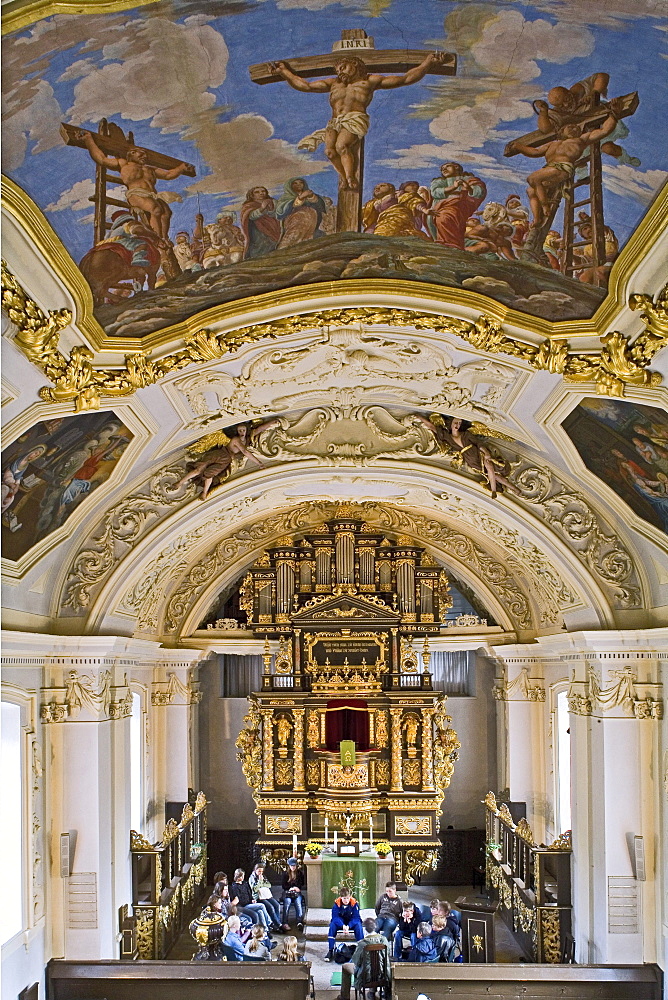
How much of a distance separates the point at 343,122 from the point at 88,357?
146 inches

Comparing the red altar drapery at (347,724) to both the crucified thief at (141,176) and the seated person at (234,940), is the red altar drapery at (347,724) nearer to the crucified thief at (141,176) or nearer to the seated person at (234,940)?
the seated person at (234,940)

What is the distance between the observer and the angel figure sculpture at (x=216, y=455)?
45.8 ft

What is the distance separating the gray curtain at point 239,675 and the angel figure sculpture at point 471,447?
40.0ft

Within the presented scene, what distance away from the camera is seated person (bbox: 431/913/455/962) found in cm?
1571

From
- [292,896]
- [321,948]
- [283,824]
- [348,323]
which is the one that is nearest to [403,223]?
[348,323]

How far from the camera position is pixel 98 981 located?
47.4 ft

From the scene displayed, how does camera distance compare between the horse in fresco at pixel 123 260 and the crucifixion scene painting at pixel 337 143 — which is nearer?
the crucifixion scene painting at pixel 337 143

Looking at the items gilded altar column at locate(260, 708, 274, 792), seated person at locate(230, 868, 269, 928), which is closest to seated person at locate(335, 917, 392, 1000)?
seated person at locate(230, 868, 269, 928)

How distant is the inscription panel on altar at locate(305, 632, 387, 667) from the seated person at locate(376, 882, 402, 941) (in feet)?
22.1

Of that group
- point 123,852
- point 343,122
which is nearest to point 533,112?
point 343,122

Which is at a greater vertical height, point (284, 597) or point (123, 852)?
point (284, 597)

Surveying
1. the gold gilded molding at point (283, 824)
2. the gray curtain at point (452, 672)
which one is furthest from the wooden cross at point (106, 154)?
the gray curtain at point (452, 672)

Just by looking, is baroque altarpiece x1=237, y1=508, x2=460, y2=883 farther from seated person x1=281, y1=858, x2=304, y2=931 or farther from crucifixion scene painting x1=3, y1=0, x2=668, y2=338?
crucifixion scene painting x1=3, y1=0, x2=668, y2=338

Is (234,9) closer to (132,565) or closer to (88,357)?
(88,357)
